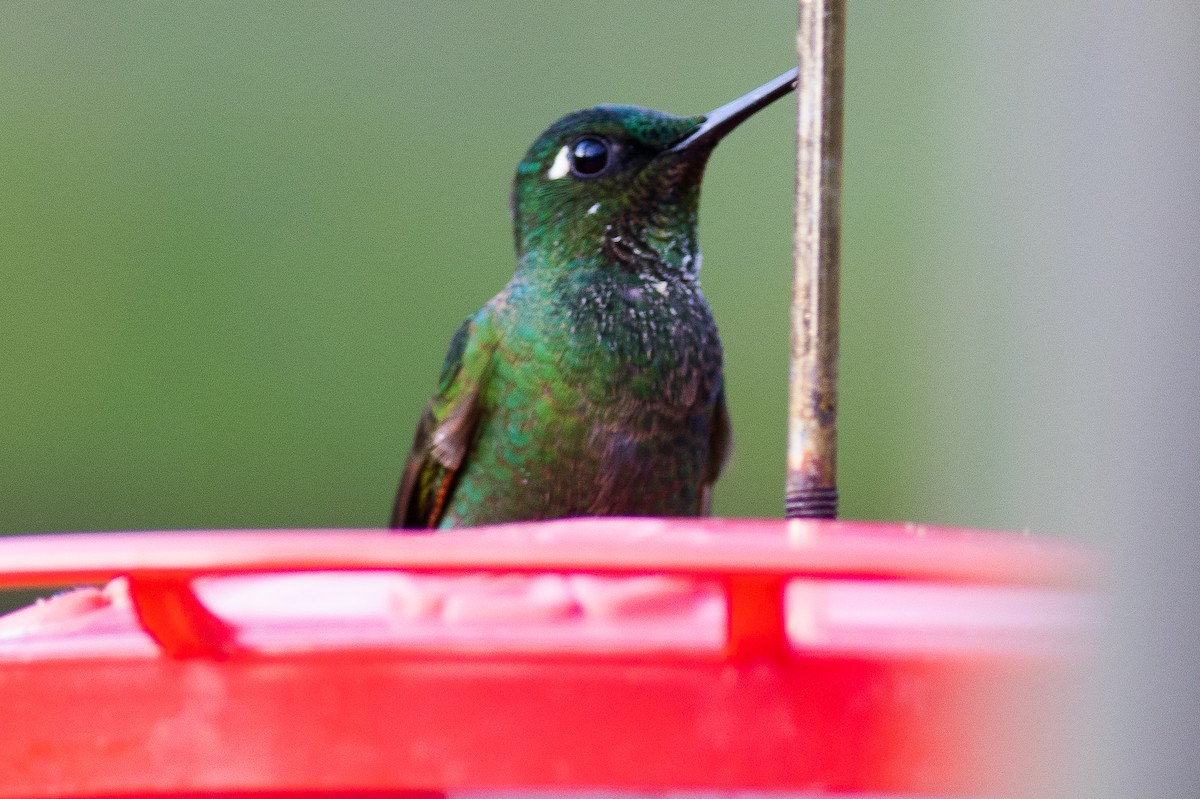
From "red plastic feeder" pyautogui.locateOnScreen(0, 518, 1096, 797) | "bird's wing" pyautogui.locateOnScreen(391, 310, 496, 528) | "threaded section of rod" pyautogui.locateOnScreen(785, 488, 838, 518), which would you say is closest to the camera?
"red plastic feeder" pyautogui.locateOnScreen(0, 518, 1096, 797)

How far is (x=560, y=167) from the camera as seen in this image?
1.77 meters

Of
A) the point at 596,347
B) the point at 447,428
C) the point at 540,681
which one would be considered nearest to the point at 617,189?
the point at 596,347

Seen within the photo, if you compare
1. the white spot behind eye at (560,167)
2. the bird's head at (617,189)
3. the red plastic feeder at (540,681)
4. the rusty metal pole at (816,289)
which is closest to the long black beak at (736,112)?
the bird's head at (617,189)

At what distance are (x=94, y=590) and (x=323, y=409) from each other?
3.91 m

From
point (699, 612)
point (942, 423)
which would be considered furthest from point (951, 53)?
point (699, 612)

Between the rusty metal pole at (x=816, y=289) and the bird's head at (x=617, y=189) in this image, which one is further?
the bird's head at (x=617, y=189)

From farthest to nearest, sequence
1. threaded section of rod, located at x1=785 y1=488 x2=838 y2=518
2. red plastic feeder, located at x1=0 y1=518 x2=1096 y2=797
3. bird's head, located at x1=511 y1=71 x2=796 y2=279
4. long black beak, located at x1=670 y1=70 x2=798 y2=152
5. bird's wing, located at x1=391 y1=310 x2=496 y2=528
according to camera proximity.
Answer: bird's wing, located at x1=391 y1=310 x2=496 y2=528, bird's head, located at x1=511 y1=71 x2=796 y2=279, long black beak, located at x1=670 y1=70 x2=798 y2=152, threaded section of rod, located at x1=785 y1=488 x2=838 y2=518, red plastic feeder, located at x1=0 y1=518 x2=1096 y2=797

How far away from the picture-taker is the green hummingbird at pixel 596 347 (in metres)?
1.67

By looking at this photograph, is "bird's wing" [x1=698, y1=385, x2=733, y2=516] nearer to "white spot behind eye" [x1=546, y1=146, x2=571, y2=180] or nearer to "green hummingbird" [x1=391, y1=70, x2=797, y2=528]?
→ "green hummingbird" [x1=391, y1=70, x2=797, y2=528]

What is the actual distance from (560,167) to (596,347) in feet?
0.77

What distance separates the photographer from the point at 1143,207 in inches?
9.7

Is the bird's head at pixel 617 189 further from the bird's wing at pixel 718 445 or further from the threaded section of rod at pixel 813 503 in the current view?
the threaded section of rod at pixel 813 503

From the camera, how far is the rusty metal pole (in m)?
0.72

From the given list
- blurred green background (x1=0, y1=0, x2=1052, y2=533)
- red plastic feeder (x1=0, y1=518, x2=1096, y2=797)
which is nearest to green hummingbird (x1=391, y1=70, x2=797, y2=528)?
red plastic feeder (x1=0, y1=518, x2=1096, y2=797)
